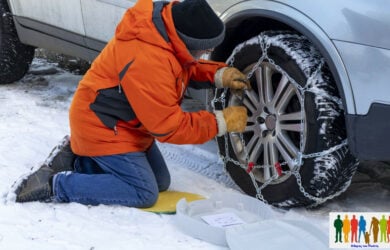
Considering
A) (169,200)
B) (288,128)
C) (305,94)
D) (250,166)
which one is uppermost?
(305,94)

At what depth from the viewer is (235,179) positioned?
10.2ft

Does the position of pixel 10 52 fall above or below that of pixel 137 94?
below

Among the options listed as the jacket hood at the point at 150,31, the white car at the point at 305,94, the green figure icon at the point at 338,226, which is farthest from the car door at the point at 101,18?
the green figure icon at the point at 338,226

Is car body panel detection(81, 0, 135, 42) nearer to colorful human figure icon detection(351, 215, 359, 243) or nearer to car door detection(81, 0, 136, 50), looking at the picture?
car door detection(81, 0, 136, 50)

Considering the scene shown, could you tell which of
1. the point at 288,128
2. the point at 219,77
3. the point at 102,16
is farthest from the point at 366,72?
the point at 102,16

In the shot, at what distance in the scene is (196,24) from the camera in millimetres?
2574

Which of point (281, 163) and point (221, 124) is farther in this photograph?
point (281, 163)

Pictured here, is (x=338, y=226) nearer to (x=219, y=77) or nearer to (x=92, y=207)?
(x=219, y=77)

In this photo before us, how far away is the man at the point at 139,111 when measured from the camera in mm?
2592

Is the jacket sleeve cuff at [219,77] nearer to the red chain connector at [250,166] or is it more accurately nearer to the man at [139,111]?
the man at [139,111]

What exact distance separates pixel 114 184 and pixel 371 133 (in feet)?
3.94

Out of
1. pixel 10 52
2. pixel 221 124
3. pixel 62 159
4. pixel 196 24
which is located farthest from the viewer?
pixel 10 52

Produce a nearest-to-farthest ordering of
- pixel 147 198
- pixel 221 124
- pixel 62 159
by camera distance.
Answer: pixel 221 124
pixel 147 198
pixel 62 159

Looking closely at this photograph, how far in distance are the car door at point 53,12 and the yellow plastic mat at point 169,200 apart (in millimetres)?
1473
